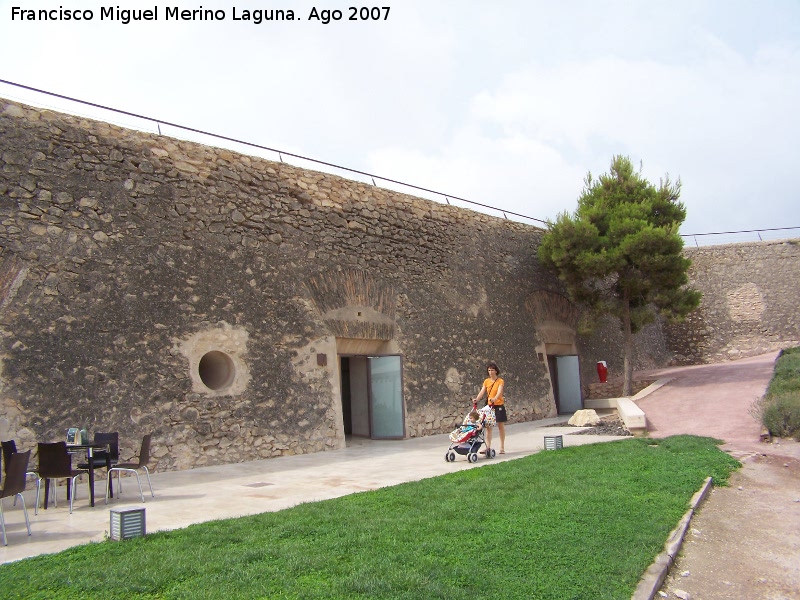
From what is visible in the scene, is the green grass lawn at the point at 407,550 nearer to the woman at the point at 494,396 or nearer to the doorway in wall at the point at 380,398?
the woman at the point at 494,396

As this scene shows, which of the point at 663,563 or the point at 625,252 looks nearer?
the point at 663,563

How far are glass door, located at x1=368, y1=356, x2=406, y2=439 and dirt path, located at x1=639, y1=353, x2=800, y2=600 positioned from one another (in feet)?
15.7

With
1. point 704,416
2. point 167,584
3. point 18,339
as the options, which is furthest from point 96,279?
point 704,416

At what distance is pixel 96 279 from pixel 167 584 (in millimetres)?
5827

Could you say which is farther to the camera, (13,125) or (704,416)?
(704,416)

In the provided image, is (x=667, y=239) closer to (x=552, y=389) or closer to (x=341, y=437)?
(x=552, y=389)

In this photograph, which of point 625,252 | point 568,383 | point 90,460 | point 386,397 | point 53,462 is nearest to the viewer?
point 53,462

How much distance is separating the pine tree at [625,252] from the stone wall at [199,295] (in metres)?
4.36

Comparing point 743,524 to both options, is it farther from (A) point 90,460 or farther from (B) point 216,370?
(B) point 216,370

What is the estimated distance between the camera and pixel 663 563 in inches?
170

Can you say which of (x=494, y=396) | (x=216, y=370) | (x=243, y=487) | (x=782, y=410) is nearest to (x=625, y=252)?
(x=782, y=410)

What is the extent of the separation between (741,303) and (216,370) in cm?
2072

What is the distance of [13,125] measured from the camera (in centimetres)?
816

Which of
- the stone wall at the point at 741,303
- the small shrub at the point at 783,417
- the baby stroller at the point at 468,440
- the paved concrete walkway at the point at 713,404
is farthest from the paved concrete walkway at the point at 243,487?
the stone wall at the point at 741,303
